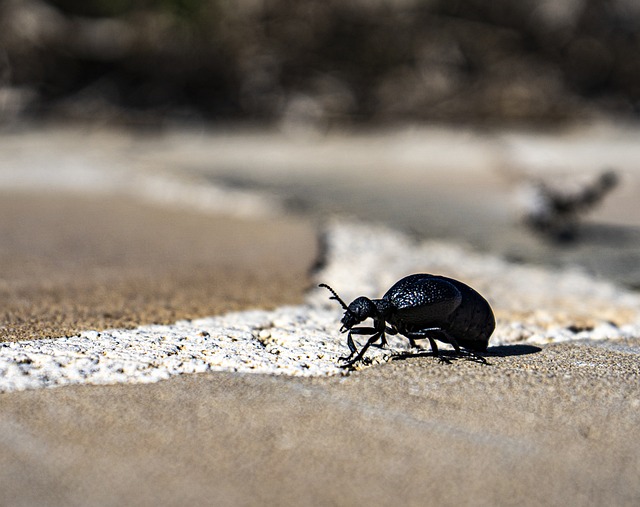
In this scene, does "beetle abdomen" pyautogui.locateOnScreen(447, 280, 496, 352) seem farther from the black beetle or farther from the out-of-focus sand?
the out-of-focus sand

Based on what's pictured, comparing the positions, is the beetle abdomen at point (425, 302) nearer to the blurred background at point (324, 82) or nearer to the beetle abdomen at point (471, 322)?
the beetle abdomen at point (471, 322)

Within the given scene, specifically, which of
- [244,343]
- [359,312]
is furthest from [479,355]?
[244,343]

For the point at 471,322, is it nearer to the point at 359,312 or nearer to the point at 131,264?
the point at 359,312

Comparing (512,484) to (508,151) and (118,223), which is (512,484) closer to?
(118,223)

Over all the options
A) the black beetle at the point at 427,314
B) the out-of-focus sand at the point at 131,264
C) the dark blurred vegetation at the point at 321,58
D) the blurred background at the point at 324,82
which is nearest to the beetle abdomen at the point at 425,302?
the black beetle at the point at 427,314

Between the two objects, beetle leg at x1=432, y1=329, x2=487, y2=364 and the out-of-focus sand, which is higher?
beetle leg at x1=432, y1=329, x2=487, y2=364

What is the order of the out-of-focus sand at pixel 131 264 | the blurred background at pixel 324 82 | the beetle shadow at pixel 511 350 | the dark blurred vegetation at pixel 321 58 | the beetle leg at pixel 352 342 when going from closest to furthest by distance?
the beetle leg at pixel 352 342
the beetle shadow at pixel 511 350
the out-of-focus sand at pixel 131 264
the blurred background at pixel 324 82
the dark blurred vegetation at pixel 321 58

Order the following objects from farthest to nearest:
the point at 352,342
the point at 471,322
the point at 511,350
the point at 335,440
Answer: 1. the point at 511,350
2. the point at 471,322
3. the point at 352,342
4. the point at 335,440

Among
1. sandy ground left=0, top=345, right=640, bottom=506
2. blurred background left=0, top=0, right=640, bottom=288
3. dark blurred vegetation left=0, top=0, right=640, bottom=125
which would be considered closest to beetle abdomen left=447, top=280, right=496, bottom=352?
sandy ground left=0, top=345, right=640, bottom=506
